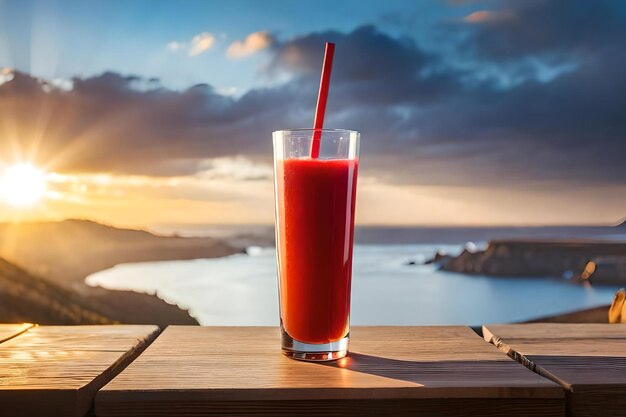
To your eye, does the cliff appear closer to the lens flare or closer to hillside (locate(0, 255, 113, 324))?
hillside (locate(0, 255, 113, 324))

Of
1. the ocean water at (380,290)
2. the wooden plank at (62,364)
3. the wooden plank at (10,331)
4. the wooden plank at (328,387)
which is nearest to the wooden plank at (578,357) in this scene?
the wooden plank at (328,387)

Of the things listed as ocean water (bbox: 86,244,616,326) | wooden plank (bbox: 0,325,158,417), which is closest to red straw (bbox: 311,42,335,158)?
wooden plank (bbox: 0,325,158,417)

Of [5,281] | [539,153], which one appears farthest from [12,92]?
[539,153]

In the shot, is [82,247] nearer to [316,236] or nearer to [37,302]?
[37,302]

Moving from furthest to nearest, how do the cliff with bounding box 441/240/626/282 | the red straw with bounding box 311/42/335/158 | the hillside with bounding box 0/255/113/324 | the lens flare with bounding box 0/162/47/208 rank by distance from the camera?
the cliff with bounding box 441/240/626/282
the lens flare with bounding box 0/162/47/208
the hillside with bounding box 0/255/113/324
the red straw with bounding box 311/42/335/158

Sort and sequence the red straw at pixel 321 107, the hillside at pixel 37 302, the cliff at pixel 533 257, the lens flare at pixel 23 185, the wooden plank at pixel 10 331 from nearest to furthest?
the red straw at pixel 321 107 → the wooden plank at pixel 10 331 → the hillside at pixel 37 302 → the lens flare at pixel 23 185 → the cliff at pixel 533 257

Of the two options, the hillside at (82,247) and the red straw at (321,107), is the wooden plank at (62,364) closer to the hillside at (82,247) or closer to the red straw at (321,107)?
the red straw at (321,107)
